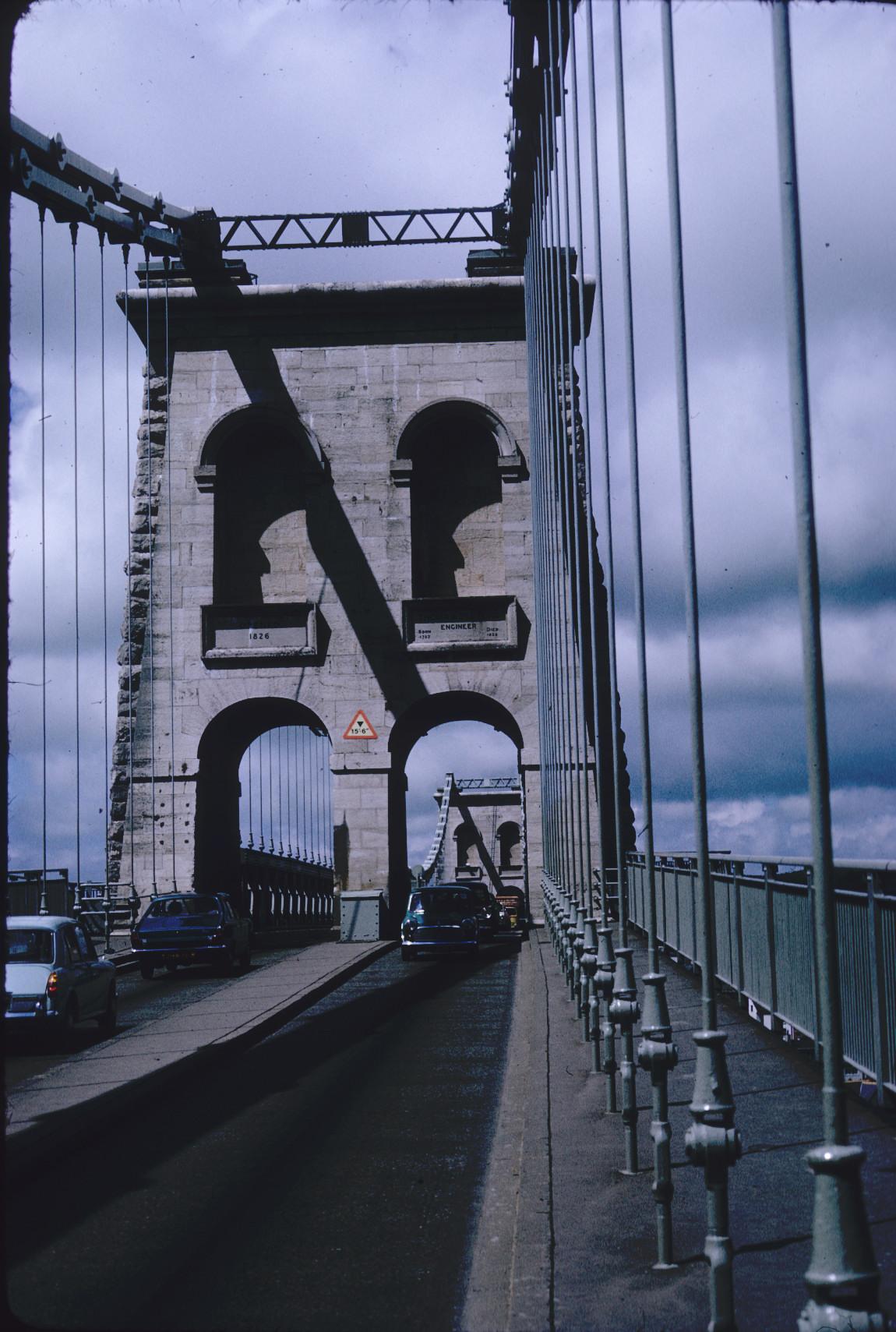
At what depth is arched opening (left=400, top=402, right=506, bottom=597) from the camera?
34.5 meters

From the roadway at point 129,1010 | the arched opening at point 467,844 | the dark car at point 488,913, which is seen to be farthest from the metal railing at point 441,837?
the roadway at point 129,1010

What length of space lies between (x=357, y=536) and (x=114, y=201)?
10.2 m

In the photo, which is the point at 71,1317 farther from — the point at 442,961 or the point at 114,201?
the point at 114,201

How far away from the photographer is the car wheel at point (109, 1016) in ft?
53.2

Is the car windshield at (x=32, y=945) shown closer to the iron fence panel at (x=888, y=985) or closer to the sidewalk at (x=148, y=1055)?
the sidewalk at (x=148, y=1055)

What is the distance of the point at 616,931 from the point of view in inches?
1011

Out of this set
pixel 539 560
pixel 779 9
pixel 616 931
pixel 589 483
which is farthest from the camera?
pixel 539 560

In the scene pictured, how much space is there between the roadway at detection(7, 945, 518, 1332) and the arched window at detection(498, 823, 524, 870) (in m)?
74.4

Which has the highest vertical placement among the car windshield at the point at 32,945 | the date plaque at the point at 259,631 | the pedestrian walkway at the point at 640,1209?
the date plaque at the point at 259,631

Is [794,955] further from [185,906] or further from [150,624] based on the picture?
[150,624]

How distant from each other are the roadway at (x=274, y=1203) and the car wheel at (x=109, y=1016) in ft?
9.83

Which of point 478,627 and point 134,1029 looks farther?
point 478,627

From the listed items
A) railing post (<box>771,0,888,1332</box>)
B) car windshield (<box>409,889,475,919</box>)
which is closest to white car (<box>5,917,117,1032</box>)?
car windshield (<box>409,889,475,919</box>)

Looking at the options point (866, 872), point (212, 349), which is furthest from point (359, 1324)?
point (212, 349)
